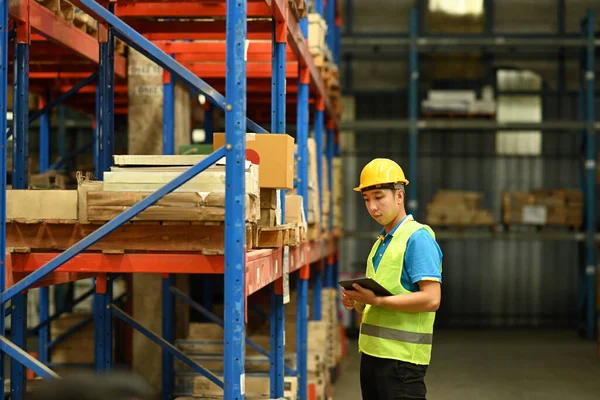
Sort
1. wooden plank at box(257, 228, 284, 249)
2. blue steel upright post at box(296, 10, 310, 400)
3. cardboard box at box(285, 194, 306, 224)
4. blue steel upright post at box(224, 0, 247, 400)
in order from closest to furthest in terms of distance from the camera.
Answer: blue steel upright post at box(224, 0, 247, 400) < wooden plank at box(257, 228, 284, 249) < cardboard box at box(285, 194, 306, 224) < blue steel upright post at box(296, 10, 310, 400)

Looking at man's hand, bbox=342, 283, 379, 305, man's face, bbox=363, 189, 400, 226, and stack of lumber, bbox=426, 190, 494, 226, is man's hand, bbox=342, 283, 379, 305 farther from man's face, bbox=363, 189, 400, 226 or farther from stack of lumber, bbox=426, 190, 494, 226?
stack of lumber, bbox=426, 190, 494, 226

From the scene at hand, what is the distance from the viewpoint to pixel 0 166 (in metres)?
4.46

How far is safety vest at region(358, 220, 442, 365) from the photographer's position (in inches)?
175

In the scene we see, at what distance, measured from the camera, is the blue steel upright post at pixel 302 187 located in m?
7.65

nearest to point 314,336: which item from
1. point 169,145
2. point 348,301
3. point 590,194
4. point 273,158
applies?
point 169,145

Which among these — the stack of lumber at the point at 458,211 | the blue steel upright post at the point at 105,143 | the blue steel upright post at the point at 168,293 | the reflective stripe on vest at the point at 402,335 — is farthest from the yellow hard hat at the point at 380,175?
the stack of lumber at the point at 458,211

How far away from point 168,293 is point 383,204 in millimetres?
3841

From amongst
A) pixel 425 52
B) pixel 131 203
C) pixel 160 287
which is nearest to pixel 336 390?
pixel 160 287

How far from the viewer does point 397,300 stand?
14.1ft

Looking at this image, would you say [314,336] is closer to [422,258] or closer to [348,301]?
[348,301]

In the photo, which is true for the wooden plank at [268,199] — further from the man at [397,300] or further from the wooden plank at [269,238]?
the man at [397,300]

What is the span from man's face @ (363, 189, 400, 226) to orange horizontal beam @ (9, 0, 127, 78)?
265 cm

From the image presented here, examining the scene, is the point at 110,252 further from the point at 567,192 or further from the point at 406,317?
the point at 567,192

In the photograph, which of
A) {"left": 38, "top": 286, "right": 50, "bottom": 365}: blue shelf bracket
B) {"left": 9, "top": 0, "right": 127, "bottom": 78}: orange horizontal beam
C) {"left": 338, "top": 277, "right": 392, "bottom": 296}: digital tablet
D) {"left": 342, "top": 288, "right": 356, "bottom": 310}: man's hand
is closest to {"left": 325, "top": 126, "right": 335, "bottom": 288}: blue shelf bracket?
{"left": 38, "top": 286, "right": 50, "bottom": 365}: blue shelf bracket
